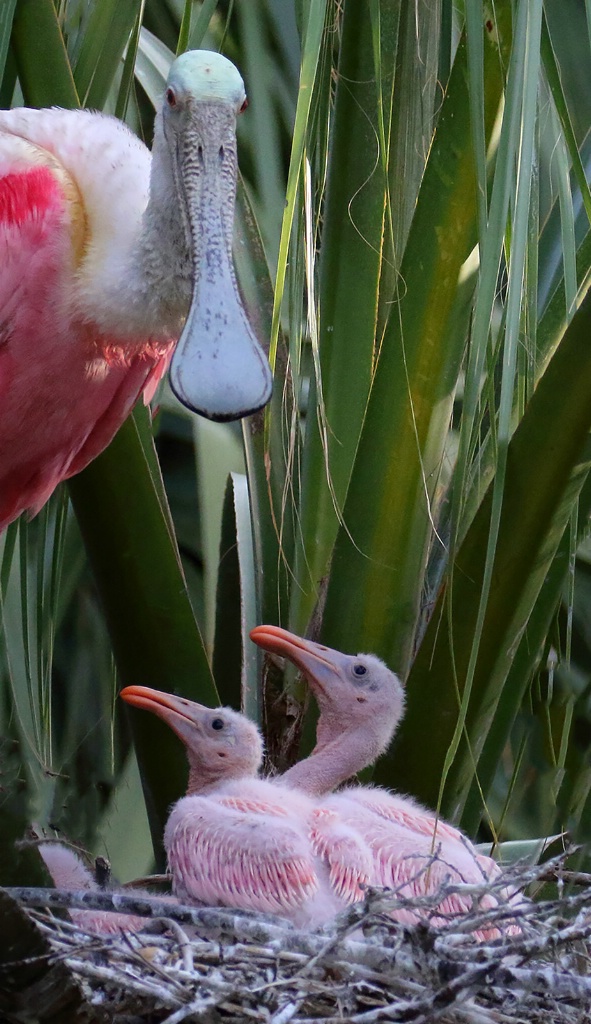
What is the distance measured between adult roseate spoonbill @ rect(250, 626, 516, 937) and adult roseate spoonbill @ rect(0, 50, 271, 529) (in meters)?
0.61

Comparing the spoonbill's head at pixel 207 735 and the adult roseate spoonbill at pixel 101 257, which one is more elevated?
the adult roseate spoonbill at pixel 101 257

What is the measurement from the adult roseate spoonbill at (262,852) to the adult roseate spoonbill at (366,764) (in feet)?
0.16

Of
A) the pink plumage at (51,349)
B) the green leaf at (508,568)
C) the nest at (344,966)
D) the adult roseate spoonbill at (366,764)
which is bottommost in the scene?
the nest at (344,966)

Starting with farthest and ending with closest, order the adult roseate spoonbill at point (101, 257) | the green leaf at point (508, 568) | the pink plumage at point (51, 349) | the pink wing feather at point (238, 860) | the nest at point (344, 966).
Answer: the pink plumage at point (51, 349)
the adult roseate spoonbill at point (101, 257)
the pink wing feather at point (238, 860)
the green leaf at point (508, 568)
the nest at point (344, 966)

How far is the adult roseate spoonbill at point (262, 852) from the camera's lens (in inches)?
101

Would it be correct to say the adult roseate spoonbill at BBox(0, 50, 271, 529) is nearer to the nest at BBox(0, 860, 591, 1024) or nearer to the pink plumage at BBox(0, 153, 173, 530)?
the pink plumage at BBox(0, 153, 173, 530)

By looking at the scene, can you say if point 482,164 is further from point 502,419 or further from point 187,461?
point 187,461

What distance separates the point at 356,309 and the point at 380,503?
1.21 feet

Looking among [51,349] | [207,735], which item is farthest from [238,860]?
[51,349]

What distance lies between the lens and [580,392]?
241 centimetres

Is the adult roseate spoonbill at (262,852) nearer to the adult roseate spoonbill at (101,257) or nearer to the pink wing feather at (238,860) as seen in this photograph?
the pink wing feather at (238,860)

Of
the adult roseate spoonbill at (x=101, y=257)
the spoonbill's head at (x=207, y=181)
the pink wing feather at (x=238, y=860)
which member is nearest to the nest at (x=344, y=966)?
the pink wing feather at (x=238, y=860)

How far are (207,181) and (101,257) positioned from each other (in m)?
0.36

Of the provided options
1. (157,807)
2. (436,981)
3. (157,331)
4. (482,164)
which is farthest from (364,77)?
(436,981)
